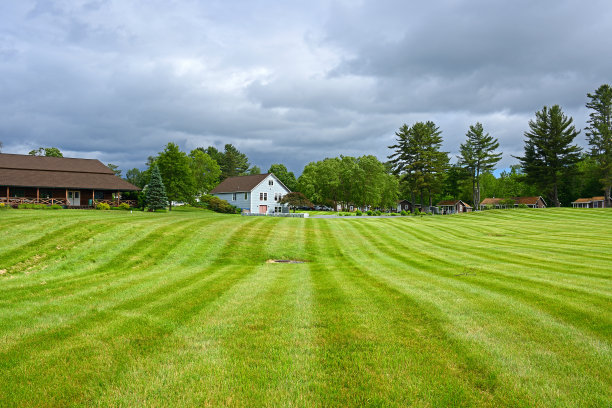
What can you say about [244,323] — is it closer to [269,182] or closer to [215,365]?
[215,365]

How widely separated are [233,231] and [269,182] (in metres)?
40.6

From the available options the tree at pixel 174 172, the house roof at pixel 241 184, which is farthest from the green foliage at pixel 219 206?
the house roof at pixel 241 184

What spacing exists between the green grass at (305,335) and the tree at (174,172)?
40.7 metres

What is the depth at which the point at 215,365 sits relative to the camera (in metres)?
4.77

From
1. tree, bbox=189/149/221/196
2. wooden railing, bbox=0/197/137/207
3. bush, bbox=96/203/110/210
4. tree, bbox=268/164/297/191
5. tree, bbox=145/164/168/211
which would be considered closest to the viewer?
wooden railing, bbox=0/197/137/207

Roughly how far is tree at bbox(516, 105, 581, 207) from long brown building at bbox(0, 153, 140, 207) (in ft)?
245

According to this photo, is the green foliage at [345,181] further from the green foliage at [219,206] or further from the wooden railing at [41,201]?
the wooden railing at [41,201]

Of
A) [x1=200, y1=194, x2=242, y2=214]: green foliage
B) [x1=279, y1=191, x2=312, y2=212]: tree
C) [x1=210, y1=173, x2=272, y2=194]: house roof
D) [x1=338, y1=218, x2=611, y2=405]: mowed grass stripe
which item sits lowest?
[x1=338, y1=218, x2=611, y2=405]: mowed grass stripe

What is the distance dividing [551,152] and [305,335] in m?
77.5

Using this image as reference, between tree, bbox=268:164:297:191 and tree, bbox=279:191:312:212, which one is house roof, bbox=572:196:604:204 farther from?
tree, bbox=268:164:297:191

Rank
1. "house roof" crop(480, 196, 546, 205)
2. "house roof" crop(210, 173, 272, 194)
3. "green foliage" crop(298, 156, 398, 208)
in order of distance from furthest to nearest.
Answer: "house roof" crop(480, 196, 546, 205) < "green foliage" crop(298, 156, 398, 208) < "house roof" crop(210, 173, 272, 194)

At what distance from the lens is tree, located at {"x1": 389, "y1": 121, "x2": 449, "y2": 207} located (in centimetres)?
7169

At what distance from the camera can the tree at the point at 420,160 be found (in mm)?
71688

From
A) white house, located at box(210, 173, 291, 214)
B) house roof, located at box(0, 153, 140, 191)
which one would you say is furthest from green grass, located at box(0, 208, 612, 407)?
white house, located at box(210, 173, 291, 214)
